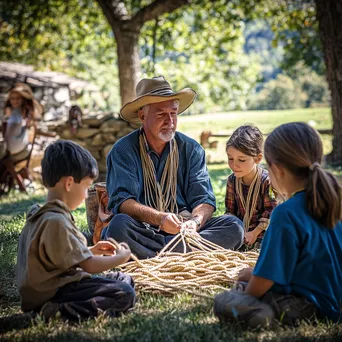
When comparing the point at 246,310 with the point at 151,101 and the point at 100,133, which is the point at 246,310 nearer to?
the point at 151,101

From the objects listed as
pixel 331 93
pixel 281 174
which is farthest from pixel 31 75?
pixel 281 174

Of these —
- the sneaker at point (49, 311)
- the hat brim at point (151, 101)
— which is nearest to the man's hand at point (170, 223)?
the hat brim at point (151, 101)

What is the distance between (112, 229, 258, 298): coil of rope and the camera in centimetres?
377

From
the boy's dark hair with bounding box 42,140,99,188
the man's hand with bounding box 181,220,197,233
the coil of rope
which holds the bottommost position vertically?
the coil of rope

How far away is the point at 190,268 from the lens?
3.98 meters

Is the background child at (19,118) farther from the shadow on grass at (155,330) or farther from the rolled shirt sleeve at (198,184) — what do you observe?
the shadow on grass at (155,330)

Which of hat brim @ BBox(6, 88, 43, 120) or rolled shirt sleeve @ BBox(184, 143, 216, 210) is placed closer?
rolled shirt sleeve @ BBox(184, 143, 216, 210)

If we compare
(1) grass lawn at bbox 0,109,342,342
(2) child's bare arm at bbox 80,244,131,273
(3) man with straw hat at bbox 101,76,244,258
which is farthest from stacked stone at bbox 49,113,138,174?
(2) child's bare arm at bbox 80,244,131,273

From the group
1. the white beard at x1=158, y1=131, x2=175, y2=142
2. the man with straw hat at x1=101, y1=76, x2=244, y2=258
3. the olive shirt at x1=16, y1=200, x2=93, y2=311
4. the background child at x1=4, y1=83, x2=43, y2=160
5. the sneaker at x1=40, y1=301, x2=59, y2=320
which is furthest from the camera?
the background child at x1=4, y1=83, x2=43, y2=160

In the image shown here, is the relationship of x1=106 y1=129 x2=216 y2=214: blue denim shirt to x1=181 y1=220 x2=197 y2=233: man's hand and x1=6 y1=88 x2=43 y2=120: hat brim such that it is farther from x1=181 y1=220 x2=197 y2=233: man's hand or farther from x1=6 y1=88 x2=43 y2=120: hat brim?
x1=6 y1=88 x2=43 y2=120: hat brim

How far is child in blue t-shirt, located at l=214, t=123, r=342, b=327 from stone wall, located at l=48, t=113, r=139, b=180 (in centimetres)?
922

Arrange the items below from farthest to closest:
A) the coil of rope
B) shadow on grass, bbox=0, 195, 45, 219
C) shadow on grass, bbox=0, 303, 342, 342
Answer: shadow on grass, bbox=0, 195, 45, 219 → the coil of rope → shadow on grass, bbox=0, 303, 342, 342

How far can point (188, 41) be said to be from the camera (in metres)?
16.7

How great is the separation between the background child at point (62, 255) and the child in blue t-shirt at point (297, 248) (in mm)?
632
